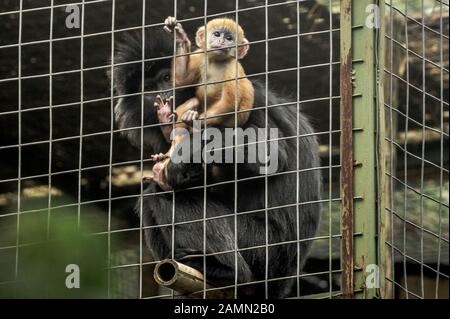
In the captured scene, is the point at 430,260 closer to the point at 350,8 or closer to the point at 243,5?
the point at 243,5

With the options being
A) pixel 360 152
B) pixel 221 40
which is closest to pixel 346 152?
pixel 360 152

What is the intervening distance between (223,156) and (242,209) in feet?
0.85

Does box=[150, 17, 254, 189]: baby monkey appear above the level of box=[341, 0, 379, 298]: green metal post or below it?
above

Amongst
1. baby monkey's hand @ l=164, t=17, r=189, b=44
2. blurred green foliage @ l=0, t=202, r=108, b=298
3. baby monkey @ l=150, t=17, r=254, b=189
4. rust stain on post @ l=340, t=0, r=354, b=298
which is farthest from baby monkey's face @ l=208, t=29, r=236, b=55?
blurred green foliage @ l=0, t=202, r=108, b=298

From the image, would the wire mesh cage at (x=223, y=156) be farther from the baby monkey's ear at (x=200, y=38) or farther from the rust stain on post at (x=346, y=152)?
the baby monkey's ear at (x=200, y=38)

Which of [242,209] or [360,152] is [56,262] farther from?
[242,209]

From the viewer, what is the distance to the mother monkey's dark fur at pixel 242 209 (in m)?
3.76

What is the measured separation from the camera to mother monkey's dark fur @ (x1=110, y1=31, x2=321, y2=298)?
3760mm

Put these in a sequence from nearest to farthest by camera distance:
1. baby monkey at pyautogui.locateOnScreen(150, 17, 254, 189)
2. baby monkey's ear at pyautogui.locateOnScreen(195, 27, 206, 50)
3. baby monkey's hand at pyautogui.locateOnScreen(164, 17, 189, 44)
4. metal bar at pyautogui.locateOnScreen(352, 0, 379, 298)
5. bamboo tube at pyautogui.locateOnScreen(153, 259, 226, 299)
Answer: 1. metal bar at pyautogui.locateOnScreen(352, 0, 379, 298)
2. bamboo tube at pyautogui.locateOnScreen(153, 259, 226, 299)
3. baby monkey's hand at pyautogui.locateOnScreen(164, 17, 189, 44)
4. baby monkey at pyautogui.locateOnScreen(150, 17, 254, 189)
5. baby monkey's ear at pyautogui.locateOnScreen(195, 27, 206, 50)

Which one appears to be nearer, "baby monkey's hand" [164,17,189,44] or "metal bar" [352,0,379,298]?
"metal bar" [352,0,379,298]

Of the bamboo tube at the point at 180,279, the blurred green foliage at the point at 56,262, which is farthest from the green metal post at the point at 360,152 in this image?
the blurred green foliage at the point at 56,262

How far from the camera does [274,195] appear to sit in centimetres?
395

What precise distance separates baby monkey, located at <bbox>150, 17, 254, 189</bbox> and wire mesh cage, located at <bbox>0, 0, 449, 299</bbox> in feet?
0.05

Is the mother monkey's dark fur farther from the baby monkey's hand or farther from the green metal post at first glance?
the green metal post
